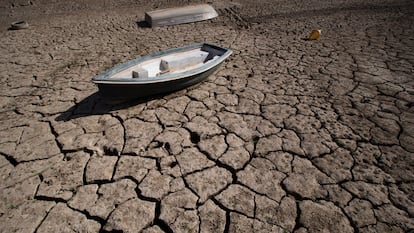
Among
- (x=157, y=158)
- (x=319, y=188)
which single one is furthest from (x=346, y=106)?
(x=157, y=158)

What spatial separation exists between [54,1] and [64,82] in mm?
6801

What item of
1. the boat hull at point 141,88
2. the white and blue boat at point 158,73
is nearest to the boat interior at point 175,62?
the white and blue boat at point 158,73

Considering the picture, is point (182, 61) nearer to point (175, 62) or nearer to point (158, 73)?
point (175, 62)

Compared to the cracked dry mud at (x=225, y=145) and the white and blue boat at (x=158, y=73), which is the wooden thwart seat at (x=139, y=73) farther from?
the cracked dry mud at (x=225, y=145)

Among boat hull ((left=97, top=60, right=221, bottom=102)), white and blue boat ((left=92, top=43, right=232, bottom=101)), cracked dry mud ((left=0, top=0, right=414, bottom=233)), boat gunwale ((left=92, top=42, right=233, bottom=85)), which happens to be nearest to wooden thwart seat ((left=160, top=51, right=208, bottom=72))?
white and blue boat ((left=92, top=43, right=232, bottom=101))

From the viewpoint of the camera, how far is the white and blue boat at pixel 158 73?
2.74 metres

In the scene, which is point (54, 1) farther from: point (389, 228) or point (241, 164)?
point (389, 228)

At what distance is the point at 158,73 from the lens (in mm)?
3549

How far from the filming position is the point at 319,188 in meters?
1.98

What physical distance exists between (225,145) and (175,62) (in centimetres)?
182

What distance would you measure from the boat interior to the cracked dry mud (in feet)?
1.18

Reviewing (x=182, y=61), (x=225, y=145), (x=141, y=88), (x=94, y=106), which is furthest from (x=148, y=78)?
(x=225, y=145)

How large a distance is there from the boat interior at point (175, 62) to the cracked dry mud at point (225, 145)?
360mm

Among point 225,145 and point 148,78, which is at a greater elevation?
point 148,78
